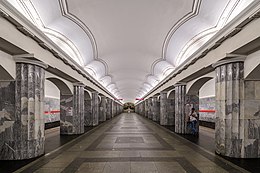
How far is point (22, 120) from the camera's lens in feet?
21.9

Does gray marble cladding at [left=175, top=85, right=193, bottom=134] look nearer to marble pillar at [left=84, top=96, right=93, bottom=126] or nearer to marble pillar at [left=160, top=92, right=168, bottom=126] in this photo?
marble pillar at [left=160, top=92, right=168, bottom=126]

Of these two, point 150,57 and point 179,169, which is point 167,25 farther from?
point 179,169

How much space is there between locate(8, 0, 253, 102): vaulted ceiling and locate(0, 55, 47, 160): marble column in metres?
2.08

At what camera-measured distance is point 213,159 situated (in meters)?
6.68

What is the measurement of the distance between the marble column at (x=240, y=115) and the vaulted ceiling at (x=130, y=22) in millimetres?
2297

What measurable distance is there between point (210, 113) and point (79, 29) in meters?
11.9

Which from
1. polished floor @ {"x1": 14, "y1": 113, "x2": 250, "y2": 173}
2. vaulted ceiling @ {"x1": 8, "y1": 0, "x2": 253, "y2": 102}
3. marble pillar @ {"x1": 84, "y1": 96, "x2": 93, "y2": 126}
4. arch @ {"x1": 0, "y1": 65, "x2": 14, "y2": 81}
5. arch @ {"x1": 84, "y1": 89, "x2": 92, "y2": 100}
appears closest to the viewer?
polished floor @ {"x1": 14, "y1": 113, "x2": 250, "y2": 173}

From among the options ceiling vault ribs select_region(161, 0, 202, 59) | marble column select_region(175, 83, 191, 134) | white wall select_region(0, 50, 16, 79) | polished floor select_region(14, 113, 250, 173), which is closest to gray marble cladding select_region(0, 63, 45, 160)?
white wall select_region(0, 50, 16, 79)

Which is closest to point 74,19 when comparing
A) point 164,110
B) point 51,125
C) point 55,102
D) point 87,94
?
point 87,94

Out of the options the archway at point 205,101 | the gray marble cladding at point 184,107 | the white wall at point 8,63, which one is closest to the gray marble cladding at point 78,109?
the white wall at point 8,63

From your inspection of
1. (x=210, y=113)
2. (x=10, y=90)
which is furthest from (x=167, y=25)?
(x=210, y=113)

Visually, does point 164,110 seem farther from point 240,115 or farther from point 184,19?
point 240,115

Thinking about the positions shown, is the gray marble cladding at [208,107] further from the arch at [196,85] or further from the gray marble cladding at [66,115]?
the gray marble cladding at [66,115]

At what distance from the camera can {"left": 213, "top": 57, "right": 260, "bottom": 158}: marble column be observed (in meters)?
6.68
